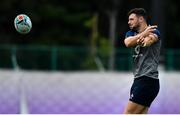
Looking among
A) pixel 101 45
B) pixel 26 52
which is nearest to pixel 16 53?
pixel 26 52

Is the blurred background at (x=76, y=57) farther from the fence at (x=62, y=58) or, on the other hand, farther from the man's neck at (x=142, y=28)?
the man's neck at (x=142, y=28)

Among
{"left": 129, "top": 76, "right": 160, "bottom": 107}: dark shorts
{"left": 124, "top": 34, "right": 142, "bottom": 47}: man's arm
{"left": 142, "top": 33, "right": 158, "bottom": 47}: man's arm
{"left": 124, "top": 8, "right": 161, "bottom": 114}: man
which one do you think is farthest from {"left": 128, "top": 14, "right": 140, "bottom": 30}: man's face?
{"left": 129, "top": 76, "right": 160, "bottom": 107}: dark shorts

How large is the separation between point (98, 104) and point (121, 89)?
573 mm

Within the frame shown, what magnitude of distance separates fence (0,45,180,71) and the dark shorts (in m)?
10.4

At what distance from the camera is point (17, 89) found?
12000mm

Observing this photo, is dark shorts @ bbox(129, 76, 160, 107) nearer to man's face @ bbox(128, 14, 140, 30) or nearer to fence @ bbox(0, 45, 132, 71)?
man's face @ bbox(128, 14, 140, 30)

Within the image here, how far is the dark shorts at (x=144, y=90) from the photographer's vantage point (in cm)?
716

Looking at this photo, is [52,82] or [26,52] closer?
[52,82]

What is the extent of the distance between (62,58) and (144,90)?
11.8 m

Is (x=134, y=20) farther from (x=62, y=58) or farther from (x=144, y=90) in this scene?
(x=62, y=58)

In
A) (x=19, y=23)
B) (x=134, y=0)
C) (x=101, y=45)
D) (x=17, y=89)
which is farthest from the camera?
(x=134, y=0)

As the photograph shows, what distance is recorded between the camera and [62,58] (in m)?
18.9

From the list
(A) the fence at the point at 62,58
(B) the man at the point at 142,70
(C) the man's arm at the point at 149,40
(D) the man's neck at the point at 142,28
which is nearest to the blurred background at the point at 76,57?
(A) the fence at the point at 62,58

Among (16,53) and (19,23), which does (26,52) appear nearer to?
(16,53)
